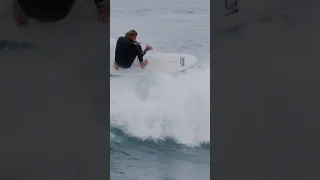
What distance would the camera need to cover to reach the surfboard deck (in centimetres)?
117

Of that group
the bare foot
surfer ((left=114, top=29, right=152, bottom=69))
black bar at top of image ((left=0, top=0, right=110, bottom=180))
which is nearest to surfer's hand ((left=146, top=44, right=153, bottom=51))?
surfer ((left=114, top=29, right=152, bottom=69))

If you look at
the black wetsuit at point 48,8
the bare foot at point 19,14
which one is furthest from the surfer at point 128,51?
the bare foot at point 19,14

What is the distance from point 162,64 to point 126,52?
0.39 feet

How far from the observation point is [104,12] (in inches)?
46.5

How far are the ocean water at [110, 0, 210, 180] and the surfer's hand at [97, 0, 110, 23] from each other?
2 centimetres

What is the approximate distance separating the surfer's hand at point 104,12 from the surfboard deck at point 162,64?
12 centimetres

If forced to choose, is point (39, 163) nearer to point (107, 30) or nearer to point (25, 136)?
point (25, 136)

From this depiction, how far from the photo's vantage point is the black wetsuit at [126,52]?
1.18 meters

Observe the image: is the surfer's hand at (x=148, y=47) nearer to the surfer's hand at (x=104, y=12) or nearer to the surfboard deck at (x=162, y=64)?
the surfboard deck at (x=162, y=64)

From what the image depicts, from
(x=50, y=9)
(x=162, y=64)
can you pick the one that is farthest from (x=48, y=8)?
(x=162, y=64)
